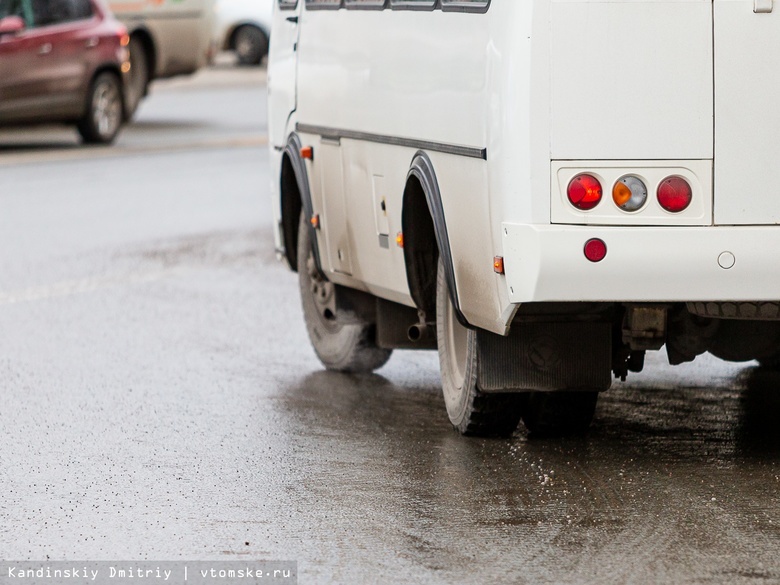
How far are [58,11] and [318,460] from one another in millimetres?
14836

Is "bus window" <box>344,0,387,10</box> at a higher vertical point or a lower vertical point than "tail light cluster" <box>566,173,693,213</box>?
higher

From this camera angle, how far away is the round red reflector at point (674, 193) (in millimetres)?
5836

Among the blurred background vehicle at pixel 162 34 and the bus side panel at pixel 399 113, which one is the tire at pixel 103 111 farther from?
the bus side panel at pixel 399 113

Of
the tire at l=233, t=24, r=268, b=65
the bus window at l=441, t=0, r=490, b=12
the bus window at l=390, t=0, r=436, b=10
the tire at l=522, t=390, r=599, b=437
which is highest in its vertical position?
the bus window at l=441, t=0, r=490, b=12

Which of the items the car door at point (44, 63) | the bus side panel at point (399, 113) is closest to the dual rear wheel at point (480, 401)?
the bus side panel at point (399, 113)

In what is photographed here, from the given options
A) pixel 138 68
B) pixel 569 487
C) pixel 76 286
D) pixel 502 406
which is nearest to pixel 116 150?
pixel 138 68

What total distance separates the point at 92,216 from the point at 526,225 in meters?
10.4

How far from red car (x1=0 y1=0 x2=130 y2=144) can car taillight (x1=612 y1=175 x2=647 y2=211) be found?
14.8 meters

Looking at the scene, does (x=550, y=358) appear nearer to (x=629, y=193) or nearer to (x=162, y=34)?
(x=629, y=193)

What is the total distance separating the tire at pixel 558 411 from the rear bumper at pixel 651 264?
43.7 inches

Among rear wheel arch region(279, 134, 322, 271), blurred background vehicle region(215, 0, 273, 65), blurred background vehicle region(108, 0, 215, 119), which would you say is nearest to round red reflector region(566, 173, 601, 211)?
rear wheel arch region(279, 134, 322, 271)

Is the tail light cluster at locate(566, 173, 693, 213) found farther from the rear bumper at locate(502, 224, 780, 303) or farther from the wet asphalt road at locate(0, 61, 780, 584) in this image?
the wet asphalt road at locate(0, 61, 780, 584)

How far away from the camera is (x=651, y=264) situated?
584 centimetres

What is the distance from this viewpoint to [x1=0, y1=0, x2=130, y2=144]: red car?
1994 centimetres
